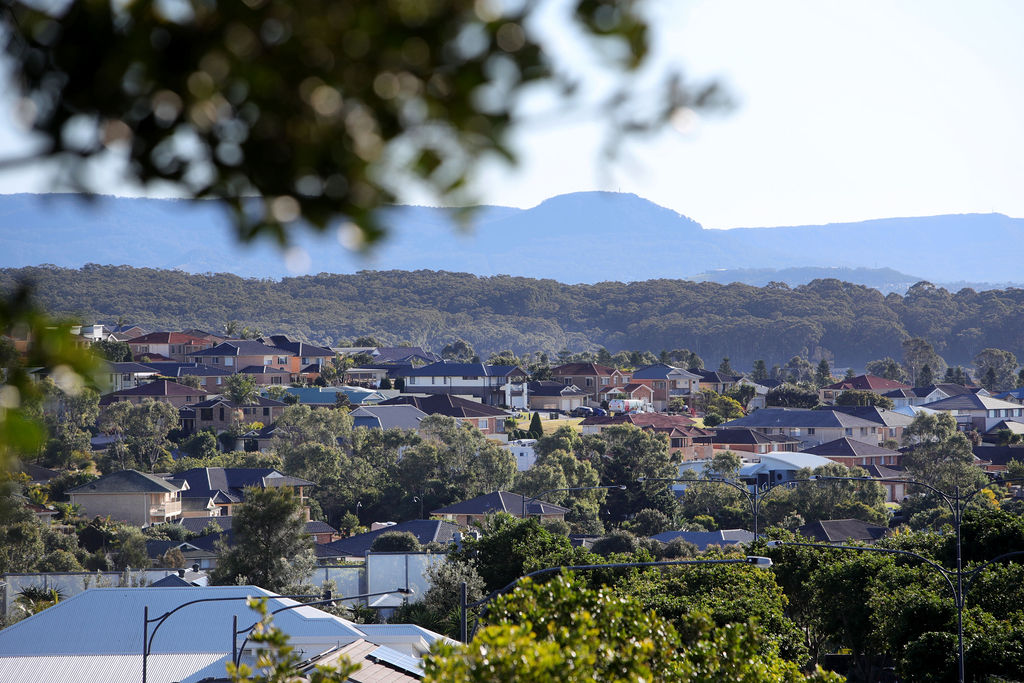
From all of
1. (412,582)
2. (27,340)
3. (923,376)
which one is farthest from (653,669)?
(923,376)

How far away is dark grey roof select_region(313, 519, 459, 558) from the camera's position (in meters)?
51.1

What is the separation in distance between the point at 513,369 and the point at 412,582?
79.0m

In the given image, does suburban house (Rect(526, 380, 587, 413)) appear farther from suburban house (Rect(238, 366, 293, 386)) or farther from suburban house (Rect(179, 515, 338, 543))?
suburban house (Rect(179, 515, 338, 543))

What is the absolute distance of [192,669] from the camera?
27922mm

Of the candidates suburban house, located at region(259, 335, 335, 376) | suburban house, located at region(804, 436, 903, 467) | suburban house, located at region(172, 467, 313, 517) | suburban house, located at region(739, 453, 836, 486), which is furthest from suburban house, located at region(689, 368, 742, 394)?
suburban house, located at region(172, 467, 313, 517)

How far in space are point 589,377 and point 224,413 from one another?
45581 mm

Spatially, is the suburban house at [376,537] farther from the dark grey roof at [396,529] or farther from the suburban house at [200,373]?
the suburban house at [200,373]

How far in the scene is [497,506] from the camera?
5753 centimetres

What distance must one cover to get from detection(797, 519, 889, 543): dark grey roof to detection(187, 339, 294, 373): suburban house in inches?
3263

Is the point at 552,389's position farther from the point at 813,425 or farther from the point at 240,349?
the point at 240,349

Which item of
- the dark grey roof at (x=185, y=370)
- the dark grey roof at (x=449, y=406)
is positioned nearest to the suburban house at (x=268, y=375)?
the dark grey roof at (x=185, y=370)

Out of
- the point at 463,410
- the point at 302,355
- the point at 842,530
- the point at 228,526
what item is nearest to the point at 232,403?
the point at 463,410

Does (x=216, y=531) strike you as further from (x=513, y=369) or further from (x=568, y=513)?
(x=513, y=369)

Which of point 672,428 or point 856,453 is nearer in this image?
point 856,453
